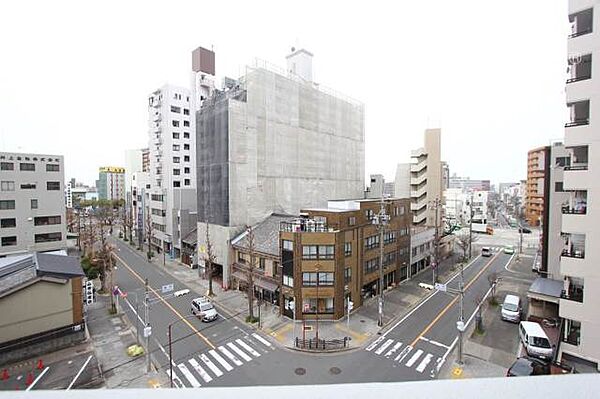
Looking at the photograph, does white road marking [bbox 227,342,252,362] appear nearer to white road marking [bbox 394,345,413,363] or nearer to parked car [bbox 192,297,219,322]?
parked car [bbox 192,297,219,322]

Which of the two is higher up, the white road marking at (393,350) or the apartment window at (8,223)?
the apartment window at (8,223)

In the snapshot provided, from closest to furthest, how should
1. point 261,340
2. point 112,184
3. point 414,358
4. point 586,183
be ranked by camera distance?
point 586,183, point 414,358, point 261,340, point 112,184

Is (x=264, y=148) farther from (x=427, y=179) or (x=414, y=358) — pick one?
(x=427, y=179)

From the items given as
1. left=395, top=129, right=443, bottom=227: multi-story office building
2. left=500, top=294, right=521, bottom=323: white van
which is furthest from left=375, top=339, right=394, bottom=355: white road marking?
left=395, top=129, right=443, bottom=227: multi-story office building

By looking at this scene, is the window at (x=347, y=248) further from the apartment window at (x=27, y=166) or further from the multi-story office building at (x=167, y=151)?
the apartment window at (x=27, y=166)

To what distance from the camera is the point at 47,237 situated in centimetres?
3588

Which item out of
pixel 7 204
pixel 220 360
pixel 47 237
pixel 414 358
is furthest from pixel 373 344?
pixel 7 204

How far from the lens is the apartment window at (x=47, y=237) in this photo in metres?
35.1

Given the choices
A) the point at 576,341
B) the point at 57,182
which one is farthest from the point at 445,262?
the point at 57,182

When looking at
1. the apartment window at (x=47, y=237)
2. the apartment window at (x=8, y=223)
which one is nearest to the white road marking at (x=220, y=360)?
the apartment window at (x=47, y=237)

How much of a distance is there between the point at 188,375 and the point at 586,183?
76.5 ft

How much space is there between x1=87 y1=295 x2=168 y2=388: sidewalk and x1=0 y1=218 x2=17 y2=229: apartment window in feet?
58.7

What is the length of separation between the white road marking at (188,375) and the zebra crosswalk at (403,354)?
36.1 ft

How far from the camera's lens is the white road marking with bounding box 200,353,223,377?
1650 centimetres
